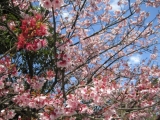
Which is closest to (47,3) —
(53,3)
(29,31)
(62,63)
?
(53,3)

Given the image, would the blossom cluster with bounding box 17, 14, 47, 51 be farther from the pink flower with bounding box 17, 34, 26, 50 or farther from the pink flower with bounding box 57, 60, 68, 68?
the pink flower with bounding box 57, 60, 68, 68

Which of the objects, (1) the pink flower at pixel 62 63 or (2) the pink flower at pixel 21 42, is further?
(1) the pink flower at pixel 62 63

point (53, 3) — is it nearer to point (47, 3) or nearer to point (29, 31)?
point (47, 3)

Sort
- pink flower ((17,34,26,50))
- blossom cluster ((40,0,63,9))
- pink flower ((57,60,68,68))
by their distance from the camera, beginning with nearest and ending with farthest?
blossom cluster ((40,0,63,9)) → pink flower ((17,34,26,50)) → pink flower ((57,60,68,68))

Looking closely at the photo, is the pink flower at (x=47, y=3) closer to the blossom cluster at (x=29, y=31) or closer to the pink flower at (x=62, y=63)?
the blossom cluster at (x=29, y=31)

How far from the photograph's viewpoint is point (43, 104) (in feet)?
14.0

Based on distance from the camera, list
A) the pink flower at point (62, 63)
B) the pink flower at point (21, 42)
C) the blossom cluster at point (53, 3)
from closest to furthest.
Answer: the blossom cluster at point (53, 3)
the pink flower at point (21, 42)
the pink flower at point (62, 63)

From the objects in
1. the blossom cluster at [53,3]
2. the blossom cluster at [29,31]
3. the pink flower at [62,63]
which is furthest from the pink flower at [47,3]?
the pink flower at [62,63]

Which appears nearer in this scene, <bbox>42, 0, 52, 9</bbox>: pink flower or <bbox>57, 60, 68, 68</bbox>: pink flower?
<bbox>42, 0, 52, 9</bbox>: pink flower

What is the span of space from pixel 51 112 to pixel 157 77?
632 cm

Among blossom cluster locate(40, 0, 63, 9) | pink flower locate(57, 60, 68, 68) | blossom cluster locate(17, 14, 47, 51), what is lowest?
pink flower locate(57, 60, 68, 68)

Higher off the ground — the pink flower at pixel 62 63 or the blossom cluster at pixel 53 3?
the blossom cluster at pixel 53 3

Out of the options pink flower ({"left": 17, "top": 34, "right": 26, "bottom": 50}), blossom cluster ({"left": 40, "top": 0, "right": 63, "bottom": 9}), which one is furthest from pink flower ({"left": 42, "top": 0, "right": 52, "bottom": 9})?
pink flower ({"left": 17, "top": 34, "right": 26, "bottom": 50})

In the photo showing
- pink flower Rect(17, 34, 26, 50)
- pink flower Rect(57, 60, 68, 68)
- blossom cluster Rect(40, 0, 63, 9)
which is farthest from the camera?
pink flower Rect(57, 60, 68, 68)
